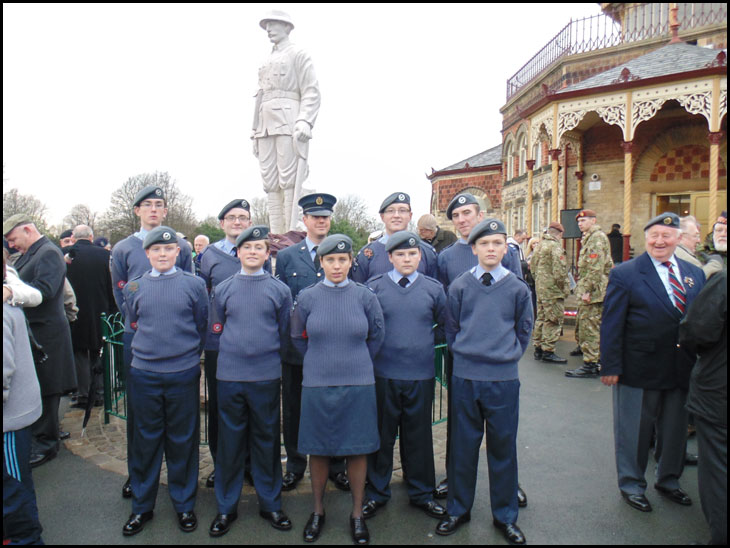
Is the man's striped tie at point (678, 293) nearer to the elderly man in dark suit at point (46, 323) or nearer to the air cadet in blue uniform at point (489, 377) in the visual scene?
the air cadet in blue uniform at point (489, 377)

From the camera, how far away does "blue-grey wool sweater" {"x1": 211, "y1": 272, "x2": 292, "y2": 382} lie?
11.7ft

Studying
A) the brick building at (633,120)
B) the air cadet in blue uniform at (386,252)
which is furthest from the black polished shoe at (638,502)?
the brick building at (633,120)

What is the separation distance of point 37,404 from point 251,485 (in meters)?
1.74

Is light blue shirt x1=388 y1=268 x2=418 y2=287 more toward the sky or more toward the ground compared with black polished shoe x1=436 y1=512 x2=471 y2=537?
more toward the sky

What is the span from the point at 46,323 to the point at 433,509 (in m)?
3.78

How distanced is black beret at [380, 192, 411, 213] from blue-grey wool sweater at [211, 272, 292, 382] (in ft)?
4.03

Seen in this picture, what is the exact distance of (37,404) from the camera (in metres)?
3.30

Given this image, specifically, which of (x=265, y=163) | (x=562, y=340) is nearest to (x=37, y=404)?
(x=265, y=163)

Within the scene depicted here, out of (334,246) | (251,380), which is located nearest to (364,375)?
(251,380)

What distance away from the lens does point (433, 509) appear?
3723 millimetres

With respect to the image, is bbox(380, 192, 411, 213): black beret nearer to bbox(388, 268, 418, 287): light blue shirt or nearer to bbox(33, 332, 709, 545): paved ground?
bbox(388, 268, 418, 287): light blue shirt

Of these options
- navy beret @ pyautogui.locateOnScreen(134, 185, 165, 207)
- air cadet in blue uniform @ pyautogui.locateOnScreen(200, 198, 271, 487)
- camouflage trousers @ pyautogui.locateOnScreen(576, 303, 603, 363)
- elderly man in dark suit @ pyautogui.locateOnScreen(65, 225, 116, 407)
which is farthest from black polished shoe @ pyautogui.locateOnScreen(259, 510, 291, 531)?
camouflage trousers @ pyautogui.locateOnScreen(576, 303, 603, 363)

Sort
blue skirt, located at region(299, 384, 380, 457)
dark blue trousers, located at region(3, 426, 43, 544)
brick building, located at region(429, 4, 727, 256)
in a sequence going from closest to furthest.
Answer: dark blue trousers, located at region(3, 426, 43, 544)
blue skirt, located at region(299, 384, 380, 457)
brick building, located at region(429, 4, 727, 256)

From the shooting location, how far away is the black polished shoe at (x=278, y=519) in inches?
139
